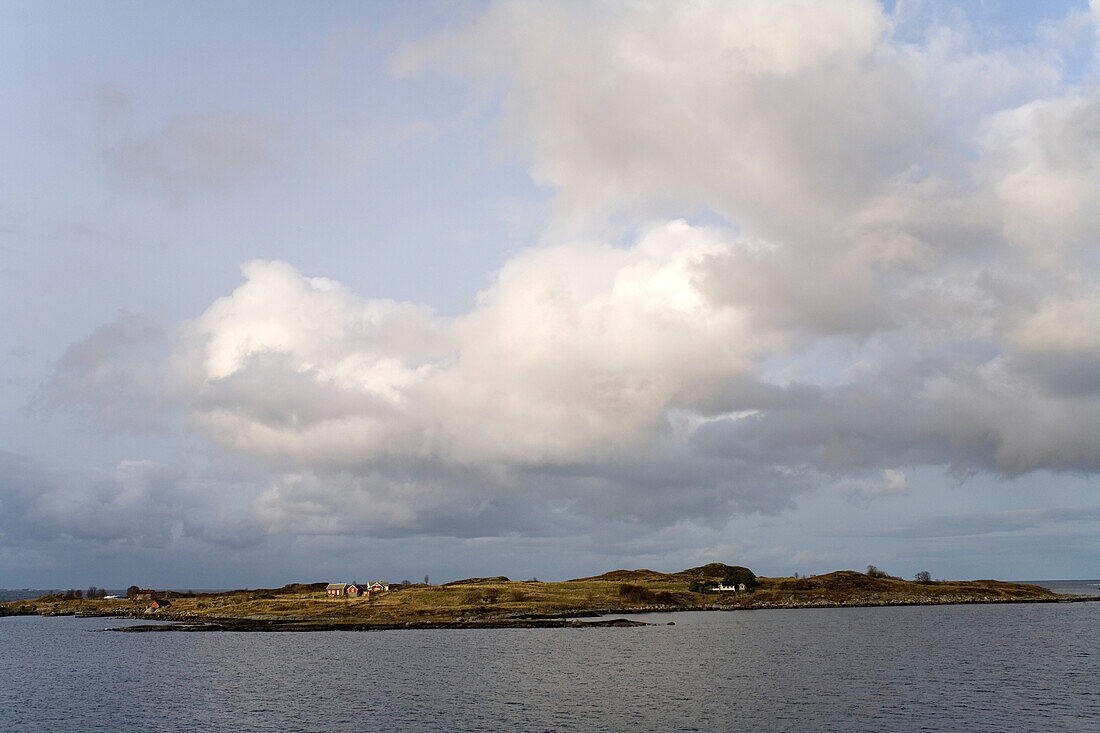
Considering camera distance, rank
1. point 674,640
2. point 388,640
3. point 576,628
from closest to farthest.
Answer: point 674,640 < point 388,640 < point 576,628

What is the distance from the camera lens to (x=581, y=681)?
303 feet

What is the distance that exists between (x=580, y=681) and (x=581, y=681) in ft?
0.43

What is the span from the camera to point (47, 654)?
142 meters

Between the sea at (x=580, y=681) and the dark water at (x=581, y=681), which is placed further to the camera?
the dark water at (x=581, y=681)

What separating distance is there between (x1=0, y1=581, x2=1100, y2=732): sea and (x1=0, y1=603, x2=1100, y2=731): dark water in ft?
1.10

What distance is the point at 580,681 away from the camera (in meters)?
92.6

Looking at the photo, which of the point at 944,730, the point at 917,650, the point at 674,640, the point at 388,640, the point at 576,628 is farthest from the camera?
the point at 576,628

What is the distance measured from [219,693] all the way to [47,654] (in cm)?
7391

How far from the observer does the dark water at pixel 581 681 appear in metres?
72.2

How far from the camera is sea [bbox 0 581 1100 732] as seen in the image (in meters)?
72.1

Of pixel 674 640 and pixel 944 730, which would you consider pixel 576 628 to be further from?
pixel 944 730

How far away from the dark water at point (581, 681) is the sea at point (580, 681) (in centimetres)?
33

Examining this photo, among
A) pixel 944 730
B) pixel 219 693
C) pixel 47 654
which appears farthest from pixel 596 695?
pixel 47 654

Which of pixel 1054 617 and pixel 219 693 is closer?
pixel 219 693
